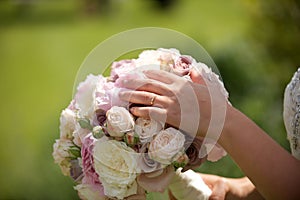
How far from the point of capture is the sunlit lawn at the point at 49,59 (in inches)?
185

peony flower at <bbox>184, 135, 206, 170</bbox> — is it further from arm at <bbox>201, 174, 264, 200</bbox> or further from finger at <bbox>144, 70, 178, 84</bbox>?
arm at <bbox>201, 174, 264, 200</bbox>

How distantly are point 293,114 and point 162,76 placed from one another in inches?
20.6

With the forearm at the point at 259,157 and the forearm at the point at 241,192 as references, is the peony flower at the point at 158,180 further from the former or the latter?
the forearm at the point at 241,192

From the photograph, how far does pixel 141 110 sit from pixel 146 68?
15 cm

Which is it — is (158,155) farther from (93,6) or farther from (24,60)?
(93,6)

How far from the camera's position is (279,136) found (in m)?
4.38

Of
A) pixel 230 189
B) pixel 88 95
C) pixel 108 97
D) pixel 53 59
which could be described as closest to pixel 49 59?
pixel 53 59

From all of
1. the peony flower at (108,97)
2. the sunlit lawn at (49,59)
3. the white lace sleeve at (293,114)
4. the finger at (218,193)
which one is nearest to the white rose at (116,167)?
the peony flower at (108,97)

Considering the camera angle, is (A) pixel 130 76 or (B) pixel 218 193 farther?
(B) pixel 218 193

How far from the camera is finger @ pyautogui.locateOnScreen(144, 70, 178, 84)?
190 centimetres

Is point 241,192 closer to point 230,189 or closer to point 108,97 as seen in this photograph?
point 230,189

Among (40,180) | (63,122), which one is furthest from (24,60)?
(63,122)

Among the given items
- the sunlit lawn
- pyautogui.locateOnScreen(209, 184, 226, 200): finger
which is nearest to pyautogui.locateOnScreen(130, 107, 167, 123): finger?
pyautogui.locateOnScreen(209, 184, 226, 200): finger

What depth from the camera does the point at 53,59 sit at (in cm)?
948
